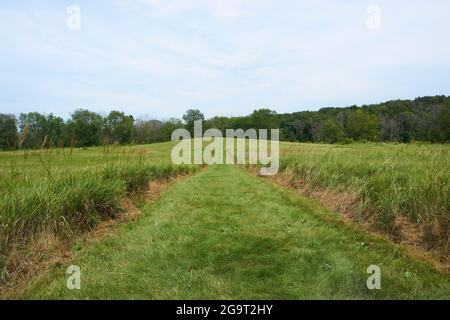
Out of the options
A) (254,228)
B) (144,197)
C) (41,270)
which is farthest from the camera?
(144,197)

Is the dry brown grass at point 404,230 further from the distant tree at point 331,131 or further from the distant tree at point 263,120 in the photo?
the distant tree at point 263,120

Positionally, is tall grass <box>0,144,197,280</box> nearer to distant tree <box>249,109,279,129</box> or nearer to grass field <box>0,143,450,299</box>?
grass field <box>0,143,450,299</box>

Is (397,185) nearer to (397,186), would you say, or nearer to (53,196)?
(397,186)

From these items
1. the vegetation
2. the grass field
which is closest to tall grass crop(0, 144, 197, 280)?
the grass field

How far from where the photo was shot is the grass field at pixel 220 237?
13.9ft

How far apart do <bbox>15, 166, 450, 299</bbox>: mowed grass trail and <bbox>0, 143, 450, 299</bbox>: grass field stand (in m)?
0.02

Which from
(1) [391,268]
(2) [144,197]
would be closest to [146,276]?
(1) [391,268]

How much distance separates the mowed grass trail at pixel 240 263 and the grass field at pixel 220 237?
17mm

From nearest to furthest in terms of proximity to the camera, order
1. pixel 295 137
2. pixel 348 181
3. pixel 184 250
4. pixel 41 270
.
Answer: pixel 41 270 < pixel 184 250 < pixel 348 181 < pixel 295 137

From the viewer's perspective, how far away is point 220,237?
248 inches

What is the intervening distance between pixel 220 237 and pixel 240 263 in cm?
136

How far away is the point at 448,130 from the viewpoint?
66.0m
